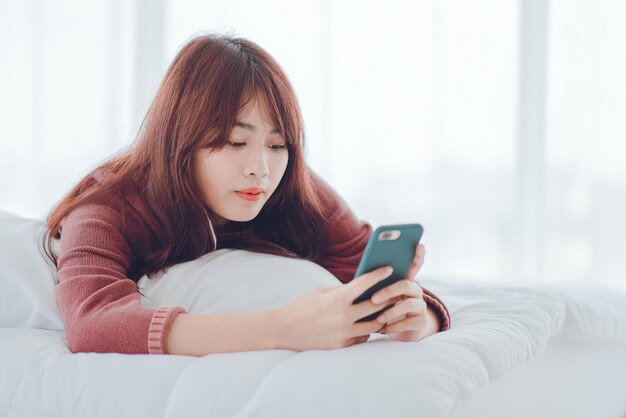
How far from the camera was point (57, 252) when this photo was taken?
1502mm

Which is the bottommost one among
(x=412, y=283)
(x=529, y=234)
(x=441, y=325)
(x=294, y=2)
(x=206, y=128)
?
(x=529, y=234)

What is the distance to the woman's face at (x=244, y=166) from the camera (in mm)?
1356

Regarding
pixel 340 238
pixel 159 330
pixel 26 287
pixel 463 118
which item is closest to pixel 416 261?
pixel 159 330

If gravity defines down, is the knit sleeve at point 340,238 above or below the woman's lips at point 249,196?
below

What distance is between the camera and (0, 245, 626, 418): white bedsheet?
90 cm

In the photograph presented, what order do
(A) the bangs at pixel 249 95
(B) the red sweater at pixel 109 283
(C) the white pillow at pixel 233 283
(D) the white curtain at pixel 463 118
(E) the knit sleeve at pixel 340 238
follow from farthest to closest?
(D) the white curtain at pixel 463 118, (E) the knit sleeve at pixel 340 238, (A) the bangs at pixel 249 95, (C) the white pillow at pixel 233 283, (B) the red sweater at pixel 109 283

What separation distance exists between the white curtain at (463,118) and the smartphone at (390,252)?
2136mm

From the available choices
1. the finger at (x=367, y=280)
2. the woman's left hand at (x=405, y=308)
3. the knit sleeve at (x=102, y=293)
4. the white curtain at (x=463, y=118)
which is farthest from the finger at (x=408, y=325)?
the white curtain at (x=463, y=118)

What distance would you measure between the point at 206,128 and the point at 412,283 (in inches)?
18.1

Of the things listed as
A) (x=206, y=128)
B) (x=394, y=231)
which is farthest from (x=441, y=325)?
(x=206, y=128)

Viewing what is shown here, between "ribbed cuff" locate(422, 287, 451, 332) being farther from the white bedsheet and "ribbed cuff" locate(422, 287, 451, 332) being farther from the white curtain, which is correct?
the white curtain

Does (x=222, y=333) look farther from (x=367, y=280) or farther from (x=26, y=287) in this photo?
(x=26, y=287)

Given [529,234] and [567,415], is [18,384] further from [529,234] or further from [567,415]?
[529,234]

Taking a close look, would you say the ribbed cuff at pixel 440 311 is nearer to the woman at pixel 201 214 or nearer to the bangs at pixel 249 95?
the woman at pixel 201 214
